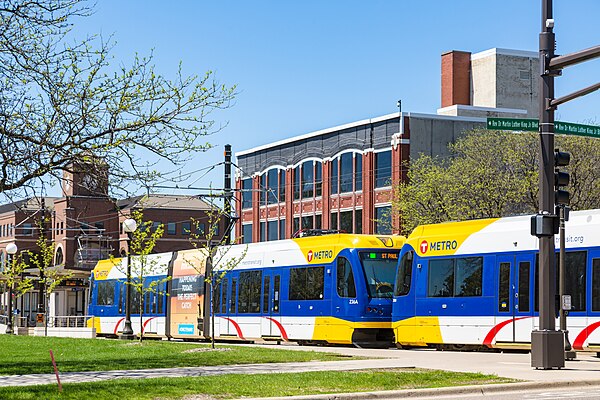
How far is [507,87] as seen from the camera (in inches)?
3056

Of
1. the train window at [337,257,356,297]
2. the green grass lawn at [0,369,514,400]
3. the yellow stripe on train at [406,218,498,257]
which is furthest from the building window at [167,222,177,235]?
the green grass lawn at [0,369,514,400]

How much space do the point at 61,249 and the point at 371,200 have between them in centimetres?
4563

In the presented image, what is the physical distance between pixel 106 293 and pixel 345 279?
66.1 ft

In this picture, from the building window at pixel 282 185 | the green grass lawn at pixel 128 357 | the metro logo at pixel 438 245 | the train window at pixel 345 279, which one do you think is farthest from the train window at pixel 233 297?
the building window at pixel 282 185

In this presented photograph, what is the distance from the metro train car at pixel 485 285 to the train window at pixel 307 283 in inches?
122

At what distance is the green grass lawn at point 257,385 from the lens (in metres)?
15.4

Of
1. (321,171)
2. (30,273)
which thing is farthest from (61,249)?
(321,171)

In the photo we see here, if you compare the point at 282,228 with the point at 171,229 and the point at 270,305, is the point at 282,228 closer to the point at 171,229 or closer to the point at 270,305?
the point at 171,229

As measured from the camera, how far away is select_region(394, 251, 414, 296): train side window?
29.7 meters

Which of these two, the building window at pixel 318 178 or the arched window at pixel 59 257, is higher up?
the building window at pixel 318 178

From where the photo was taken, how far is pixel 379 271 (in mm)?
31703

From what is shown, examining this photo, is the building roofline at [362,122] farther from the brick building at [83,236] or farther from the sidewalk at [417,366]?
the sidewalk at [417,366]

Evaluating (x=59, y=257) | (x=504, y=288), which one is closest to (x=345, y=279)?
(x=504, y=288)

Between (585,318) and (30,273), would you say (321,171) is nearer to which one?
(30,273)
